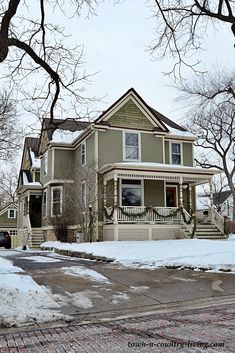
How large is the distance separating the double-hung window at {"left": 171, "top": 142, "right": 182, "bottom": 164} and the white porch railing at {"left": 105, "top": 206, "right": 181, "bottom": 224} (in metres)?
4.64

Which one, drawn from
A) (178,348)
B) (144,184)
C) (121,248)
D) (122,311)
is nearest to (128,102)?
(144,184)

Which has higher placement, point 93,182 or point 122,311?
point 93,182

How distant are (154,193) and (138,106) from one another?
527 centimetres

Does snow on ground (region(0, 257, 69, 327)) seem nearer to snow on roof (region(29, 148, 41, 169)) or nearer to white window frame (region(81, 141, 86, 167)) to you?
white window frame (region(81, 141, 86, 167))

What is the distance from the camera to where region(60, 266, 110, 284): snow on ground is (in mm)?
9345

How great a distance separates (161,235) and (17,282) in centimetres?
1206

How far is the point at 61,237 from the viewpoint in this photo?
71.8 ft

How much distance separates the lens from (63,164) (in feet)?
80.8

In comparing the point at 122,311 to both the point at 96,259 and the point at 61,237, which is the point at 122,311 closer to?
the point at 96,259

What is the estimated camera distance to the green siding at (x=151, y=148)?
2217 centimetres

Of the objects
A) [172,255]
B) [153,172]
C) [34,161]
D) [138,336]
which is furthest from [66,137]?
[138,336]

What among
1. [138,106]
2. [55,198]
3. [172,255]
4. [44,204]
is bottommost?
[172,255]

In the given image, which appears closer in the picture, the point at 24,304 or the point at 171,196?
the point at 24,304

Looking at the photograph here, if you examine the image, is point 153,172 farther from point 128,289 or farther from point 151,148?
point 128,289
